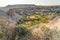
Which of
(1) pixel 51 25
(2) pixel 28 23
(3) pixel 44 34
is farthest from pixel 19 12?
(3) pixel 44 34

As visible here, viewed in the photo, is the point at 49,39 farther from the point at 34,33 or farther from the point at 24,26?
the point at 24,26

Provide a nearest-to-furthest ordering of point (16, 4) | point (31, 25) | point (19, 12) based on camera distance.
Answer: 1. point (31, 25)
2. point (19, 12)
3. point (16, 4)

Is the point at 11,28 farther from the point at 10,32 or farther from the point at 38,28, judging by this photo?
the point at 38,28

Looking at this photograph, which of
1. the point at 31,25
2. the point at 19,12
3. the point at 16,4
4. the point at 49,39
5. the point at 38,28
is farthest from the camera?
the point at 16,4

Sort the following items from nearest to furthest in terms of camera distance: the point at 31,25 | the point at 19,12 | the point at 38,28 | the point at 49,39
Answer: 1. the point at 49,39
2. the point at 38,28
3. the point at 31,25
4. the point at 19,12

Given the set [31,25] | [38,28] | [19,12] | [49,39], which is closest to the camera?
[49,39]

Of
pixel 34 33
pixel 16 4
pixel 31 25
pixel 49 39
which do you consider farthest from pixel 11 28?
pixel 16 4

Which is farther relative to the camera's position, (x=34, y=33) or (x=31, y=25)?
(x=31, y=25)

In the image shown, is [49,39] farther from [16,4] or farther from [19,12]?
[16,4]

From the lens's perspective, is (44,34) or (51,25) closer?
(44,34)
